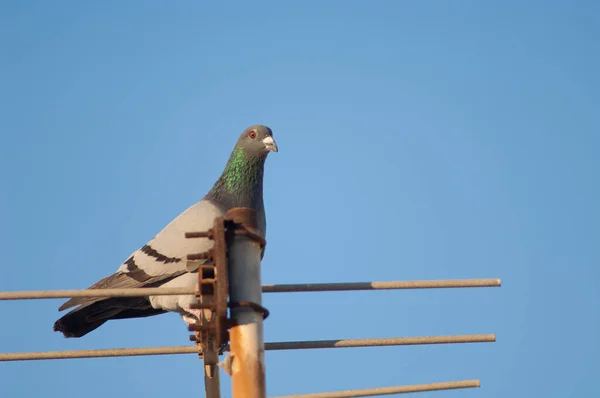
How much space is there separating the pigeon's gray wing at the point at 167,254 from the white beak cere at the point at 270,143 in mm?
1113

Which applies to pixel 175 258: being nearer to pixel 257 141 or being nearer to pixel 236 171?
pixel 236 171

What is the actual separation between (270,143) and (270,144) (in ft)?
0.07

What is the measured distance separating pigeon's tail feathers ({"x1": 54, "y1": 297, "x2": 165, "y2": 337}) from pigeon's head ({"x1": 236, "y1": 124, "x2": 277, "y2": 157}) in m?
2.44

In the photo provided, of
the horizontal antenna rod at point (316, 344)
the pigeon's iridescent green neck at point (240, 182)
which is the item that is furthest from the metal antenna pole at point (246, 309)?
the pigeon's iridescent green neck at point (240, 182)

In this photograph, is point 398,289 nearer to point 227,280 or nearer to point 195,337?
point 227,280

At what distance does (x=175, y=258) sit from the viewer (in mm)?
12000

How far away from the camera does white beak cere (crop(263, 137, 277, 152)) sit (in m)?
12.9

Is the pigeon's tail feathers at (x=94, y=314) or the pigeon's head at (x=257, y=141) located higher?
the pigeon's head at (x=257, y=141)

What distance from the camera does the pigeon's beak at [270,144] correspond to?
A: 42.2 feet

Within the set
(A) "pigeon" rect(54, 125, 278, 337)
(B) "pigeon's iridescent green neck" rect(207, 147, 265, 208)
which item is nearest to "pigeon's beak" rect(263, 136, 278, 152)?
(A) "pigeon" rect(54, 125, 278, 337)

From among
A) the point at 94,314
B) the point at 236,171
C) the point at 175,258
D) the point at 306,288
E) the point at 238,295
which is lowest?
the point at 238,295

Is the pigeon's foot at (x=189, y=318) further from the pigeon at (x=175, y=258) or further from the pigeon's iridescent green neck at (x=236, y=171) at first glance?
the pigeon's iridescent green neck at (x=236, y=171)

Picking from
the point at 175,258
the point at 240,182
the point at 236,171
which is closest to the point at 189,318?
the point at 175,258

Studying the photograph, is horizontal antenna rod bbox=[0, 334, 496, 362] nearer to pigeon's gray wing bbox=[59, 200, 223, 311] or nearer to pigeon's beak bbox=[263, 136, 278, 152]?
pigeon's gray wing bbox=[59, 200, 223, 311]
